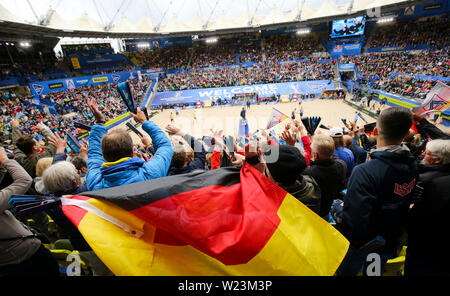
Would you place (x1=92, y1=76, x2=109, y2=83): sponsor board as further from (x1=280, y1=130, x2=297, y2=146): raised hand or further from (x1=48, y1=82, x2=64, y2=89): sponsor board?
(x1=280, y1=130, x2=297, y2=146): raised hand

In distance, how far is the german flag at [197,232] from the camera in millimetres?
1402

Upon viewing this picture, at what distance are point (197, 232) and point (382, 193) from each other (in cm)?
162

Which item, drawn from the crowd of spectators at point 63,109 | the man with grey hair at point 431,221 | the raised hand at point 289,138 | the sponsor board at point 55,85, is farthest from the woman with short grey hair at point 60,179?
the sponsor board at point 55,85

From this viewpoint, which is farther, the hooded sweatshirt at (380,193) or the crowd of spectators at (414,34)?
the crowd of spectators at (414,34)

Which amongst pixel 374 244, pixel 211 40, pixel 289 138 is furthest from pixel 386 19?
pixel 374 244

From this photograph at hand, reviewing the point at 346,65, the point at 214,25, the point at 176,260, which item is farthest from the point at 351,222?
the point at 214,25

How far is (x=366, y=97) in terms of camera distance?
19.4 meters

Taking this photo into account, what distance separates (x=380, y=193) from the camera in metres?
1.71

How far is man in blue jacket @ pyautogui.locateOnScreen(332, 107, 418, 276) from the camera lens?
1689 mm

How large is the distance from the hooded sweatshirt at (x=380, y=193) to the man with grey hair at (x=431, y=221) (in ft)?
0.40

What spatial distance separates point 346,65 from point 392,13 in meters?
11.5

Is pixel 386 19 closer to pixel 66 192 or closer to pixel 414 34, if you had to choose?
pixel 414 34

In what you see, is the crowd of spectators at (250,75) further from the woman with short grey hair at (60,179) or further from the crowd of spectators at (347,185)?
the woman with short grey hair at (60,179)

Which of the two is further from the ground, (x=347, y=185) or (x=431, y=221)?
(x=347, y=185)
